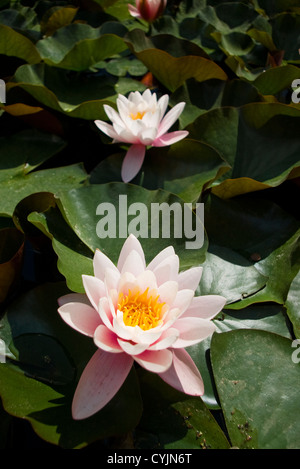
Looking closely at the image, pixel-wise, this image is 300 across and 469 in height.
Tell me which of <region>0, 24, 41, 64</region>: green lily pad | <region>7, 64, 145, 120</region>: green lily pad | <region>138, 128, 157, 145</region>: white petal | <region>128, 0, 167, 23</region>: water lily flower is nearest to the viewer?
<region>138, 128, 157, 145</region>: white petal

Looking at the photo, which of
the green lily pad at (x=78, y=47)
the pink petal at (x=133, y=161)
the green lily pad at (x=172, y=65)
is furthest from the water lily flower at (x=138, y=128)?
the green lily pad at (x=78, y=47)

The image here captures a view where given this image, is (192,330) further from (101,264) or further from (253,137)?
(253,137)

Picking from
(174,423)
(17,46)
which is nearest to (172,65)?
(17,46)

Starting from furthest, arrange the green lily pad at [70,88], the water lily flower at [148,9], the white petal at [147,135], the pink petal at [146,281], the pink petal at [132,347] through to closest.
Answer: the water lily flower at [148,9], the green lily pad at [70,88], the white petal at [147,135], the pink petal at [146,281], the pink petal at [132,347]

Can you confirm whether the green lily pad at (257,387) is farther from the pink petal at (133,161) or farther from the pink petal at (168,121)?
the pink petal at (168,121)

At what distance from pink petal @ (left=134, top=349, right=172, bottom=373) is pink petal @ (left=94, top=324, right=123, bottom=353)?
0.05 m

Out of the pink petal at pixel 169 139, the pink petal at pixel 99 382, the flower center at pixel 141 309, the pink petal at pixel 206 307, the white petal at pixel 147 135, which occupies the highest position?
the white petal at pixel 147 135

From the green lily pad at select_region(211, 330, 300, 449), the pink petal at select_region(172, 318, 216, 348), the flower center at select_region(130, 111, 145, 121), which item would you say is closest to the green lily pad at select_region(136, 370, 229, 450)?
the green lily pad at select_region(211, 330, 300, 449)

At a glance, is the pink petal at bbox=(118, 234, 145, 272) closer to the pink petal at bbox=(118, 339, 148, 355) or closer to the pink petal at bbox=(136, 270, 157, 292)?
the pink petal at bbox=(136, 270, 157, 292)

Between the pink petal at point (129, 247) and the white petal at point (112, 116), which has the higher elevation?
the white petal at point (112, 116)

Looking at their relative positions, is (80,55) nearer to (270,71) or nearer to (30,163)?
(30,163)

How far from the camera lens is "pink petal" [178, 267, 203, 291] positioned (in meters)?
1.02

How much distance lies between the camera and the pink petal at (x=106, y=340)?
886 millimetres

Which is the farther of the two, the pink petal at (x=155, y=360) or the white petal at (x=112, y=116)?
the white petal at (x=112, y=116)
